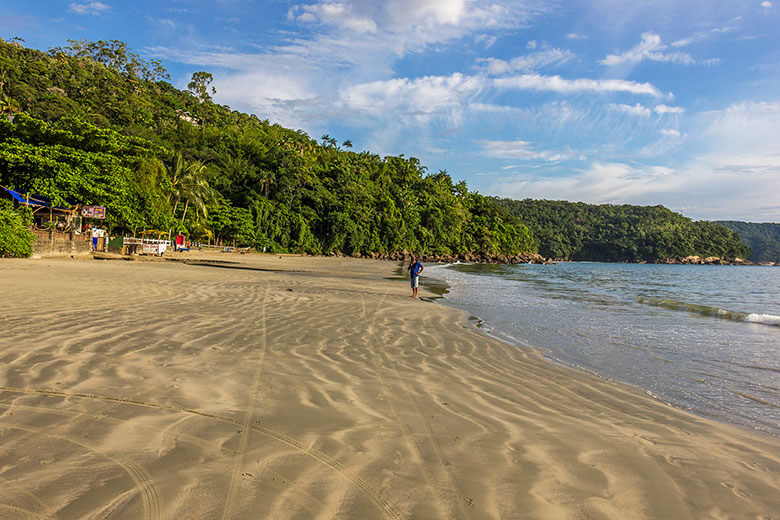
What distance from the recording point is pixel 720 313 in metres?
14.6

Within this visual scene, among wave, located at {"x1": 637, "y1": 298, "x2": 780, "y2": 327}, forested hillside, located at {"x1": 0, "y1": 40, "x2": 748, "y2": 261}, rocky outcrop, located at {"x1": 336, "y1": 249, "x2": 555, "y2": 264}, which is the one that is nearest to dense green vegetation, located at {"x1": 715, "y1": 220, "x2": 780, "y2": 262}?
forested hillside, located at {"x1": 0, "y1": 40, "x2": 748, "y2": 261}

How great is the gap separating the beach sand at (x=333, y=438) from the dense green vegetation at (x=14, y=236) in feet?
62.8

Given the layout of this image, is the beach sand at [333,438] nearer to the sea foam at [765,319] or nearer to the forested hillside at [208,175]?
the sea foam at [765,319]

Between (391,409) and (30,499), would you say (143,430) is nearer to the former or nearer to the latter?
(30,499)

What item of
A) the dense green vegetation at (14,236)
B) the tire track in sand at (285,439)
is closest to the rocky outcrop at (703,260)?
the dense green vegetation at (14,236)

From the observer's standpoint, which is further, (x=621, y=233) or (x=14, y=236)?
(x=621, y=233)

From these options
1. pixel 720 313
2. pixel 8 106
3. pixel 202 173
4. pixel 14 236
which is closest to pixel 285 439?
pixel 720 313

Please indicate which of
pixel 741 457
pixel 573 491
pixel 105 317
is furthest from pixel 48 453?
pixel 105 317

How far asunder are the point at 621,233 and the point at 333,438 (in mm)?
177782

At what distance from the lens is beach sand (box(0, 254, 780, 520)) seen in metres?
2.24

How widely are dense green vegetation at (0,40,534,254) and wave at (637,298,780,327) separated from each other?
34349 millimetres

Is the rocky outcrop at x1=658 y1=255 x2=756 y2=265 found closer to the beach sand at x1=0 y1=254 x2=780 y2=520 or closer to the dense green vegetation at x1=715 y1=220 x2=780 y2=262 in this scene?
the dense green vegetation at x1=715 y1=220 x2=780 y2=262

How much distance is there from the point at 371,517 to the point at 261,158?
76.5 meters

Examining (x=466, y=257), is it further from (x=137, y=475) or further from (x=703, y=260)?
(x=703, y=260)
